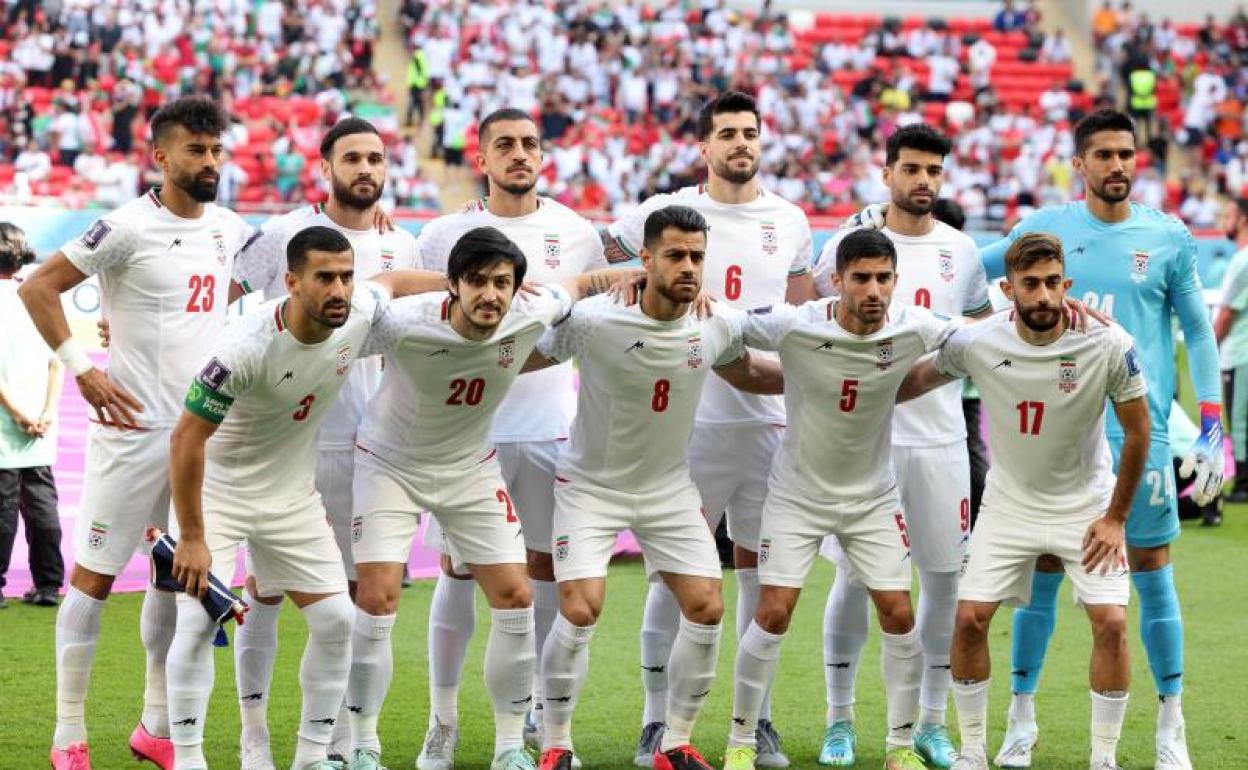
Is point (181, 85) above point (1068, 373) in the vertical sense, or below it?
above

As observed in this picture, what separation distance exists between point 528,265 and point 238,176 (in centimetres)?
1748

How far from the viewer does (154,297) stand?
23.4 ft

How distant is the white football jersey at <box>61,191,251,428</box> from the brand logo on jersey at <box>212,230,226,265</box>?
0.03m

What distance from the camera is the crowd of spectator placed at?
79.7ft

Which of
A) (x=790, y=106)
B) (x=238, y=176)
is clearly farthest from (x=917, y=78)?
(x=238, y=176)

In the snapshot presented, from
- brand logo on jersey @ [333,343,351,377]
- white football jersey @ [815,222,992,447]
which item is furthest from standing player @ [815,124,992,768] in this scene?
brand logo on jersey @ [333,343,351,377]

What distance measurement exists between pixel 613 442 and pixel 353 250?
1.31 m

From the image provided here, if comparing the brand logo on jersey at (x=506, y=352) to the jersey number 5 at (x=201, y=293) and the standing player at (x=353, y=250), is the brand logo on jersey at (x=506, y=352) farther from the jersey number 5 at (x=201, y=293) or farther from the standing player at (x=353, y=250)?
the jersey number 5 at (x=201, y=293)

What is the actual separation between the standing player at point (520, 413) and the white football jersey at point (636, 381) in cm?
39

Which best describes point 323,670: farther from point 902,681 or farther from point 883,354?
point 883,354

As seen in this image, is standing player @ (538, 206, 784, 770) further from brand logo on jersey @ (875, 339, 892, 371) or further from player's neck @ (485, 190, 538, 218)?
player's neck @ (485, 190, 538, 218)

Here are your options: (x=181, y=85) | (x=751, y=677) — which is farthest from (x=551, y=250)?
(x=181, y=85)

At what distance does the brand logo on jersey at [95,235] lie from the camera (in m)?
6.96

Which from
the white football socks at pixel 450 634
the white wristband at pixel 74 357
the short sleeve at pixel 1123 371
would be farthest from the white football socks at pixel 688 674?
the white wristband at pixel 74 357
